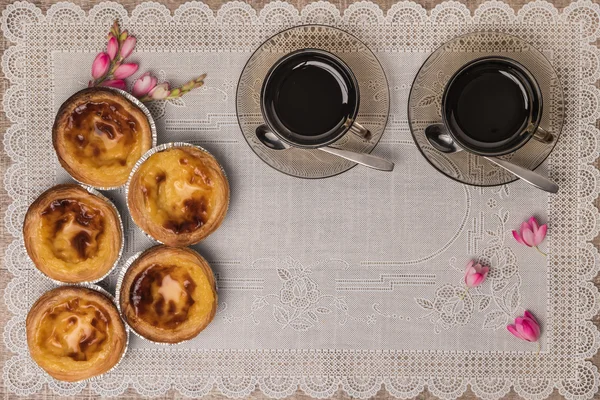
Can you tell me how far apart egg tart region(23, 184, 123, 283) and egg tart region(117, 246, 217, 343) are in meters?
0.07

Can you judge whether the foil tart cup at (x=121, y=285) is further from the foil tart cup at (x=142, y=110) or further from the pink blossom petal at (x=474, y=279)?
the pink blossom petal at (x=474, y=279)

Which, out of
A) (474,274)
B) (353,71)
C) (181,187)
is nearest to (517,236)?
(474,274)

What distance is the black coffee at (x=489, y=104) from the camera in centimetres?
109

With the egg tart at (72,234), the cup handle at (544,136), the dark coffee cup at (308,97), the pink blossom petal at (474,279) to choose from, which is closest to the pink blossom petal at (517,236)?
the pink blossom petal at (474,279)

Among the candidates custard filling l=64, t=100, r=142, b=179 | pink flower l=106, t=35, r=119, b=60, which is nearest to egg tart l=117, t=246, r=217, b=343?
custard filling l=64, t=100, r=142, b=179

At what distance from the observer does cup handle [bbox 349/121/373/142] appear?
3.69 ft

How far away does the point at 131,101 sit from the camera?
1.18 m

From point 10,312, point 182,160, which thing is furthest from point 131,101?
point 10,312

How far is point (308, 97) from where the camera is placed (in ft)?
3.62

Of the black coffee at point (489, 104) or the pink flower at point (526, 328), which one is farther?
the pink flower at point (526, 328)

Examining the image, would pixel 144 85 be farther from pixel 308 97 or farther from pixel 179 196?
pixel 308 97

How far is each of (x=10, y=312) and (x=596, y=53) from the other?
58.6 inches

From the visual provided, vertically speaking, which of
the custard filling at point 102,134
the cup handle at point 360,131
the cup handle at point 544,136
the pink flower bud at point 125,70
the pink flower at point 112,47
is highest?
the pink flower at point 112,47

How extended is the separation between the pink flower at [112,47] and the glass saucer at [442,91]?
679mm
